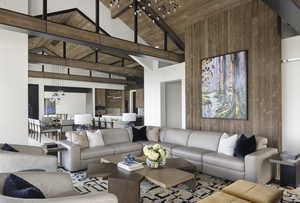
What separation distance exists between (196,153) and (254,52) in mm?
2525

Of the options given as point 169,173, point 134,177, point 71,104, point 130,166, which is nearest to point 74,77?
point 71,104

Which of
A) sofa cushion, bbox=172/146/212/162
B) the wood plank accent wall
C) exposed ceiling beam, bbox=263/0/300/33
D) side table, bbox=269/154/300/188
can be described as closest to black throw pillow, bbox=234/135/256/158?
side table, bbox=269/154/300/188

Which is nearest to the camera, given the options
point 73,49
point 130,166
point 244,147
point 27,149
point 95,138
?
point 130,166

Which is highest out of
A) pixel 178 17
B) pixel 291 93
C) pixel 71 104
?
pixel 178 17

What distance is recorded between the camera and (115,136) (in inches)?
198

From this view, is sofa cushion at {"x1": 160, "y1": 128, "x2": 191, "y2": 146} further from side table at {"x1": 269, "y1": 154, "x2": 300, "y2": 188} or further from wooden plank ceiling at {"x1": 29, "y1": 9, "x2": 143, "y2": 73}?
wooden plank ceiling at {"x1": 29, "y1": 9, "x2": 143, "y2": 73}

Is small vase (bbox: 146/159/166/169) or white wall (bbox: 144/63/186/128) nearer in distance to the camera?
small vase (bbox: 146/159/166/169)

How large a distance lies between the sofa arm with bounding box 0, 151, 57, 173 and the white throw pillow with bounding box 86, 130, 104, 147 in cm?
152

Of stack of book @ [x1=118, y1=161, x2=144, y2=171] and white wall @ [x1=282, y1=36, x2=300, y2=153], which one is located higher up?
white wall @ [x1=282, y1=36, x2=300, y2=153]

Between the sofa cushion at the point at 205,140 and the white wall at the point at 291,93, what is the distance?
1.36 m

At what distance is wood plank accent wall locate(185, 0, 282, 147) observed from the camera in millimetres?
4090

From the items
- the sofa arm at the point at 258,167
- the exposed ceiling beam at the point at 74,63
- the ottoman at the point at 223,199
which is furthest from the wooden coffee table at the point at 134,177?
the exposed ceiling beam at the point at 74,63

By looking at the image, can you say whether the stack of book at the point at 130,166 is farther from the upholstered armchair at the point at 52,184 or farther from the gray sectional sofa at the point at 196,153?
the gray sectional sofa at the point at 196,153

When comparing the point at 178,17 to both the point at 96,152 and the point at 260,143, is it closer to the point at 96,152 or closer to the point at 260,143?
the point at 260,143
